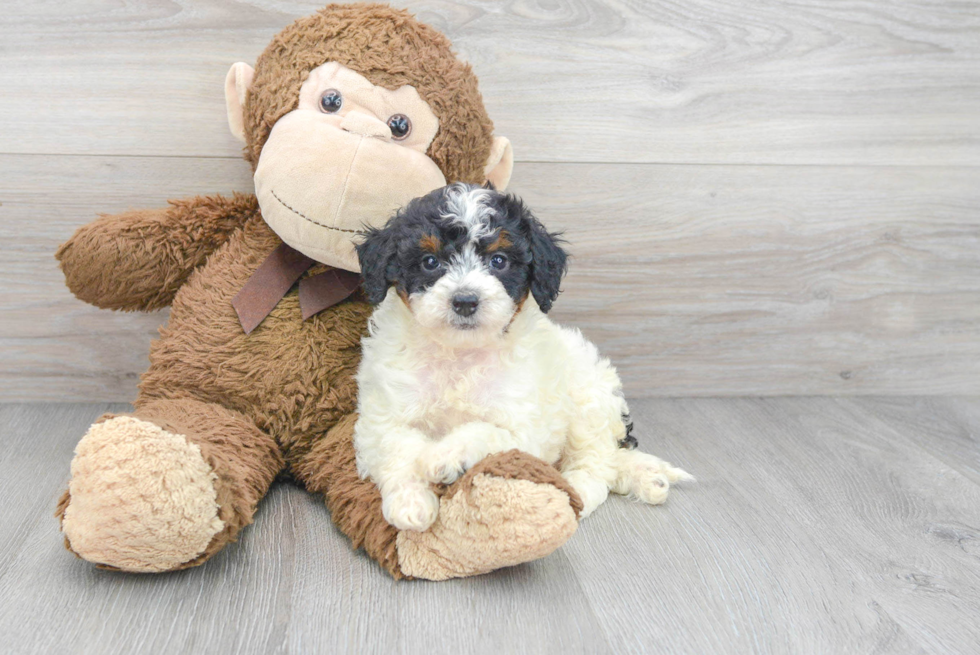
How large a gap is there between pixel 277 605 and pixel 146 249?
82 cm

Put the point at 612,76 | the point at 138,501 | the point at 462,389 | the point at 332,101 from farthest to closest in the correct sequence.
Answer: the point at 612,76, the point at 332,101, the point at 462,389, the point at 138,501

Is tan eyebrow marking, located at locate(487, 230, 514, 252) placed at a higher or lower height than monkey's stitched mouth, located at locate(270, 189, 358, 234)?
higher

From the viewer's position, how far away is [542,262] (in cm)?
135

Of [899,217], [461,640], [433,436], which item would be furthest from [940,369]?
[461,640]

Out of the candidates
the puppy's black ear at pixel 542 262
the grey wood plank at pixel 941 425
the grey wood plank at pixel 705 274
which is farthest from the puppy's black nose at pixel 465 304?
the grey wood plank at pixel 941 425

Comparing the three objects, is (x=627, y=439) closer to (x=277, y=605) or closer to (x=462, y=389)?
(x=462, y=389)

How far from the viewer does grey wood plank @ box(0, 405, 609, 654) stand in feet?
3.71

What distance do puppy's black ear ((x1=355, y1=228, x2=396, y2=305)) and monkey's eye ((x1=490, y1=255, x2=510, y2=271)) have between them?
0.55ft

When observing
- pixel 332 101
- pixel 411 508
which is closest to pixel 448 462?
pixel 411 508

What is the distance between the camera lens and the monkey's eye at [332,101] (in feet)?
4.96

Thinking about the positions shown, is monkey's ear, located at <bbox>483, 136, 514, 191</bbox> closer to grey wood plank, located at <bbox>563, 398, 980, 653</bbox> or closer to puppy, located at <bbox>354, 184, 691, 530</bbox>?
puppy, located at <bbox>354, 184, 691, 530</bbox>

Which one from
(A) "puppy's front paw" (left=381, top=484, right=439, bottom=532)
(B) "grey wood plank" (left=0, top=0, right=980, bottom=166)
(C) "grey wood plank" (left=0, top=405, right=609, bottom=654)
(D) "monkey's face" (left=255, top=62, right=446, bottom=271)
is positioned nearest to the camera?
(C) "grey wood plank" (left=0, top=405, right=609, bottom=654)

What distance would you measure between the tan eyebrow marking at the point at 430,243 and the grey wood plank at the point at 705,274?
79cm

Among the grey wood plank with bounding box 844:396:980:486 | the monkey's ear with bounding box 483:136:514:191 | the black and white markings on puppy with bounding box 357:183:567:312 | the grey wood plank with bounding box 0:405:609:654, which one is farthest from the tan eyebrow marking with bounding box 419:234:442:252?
the grey wood plank with bounding box 844:396:980:486
